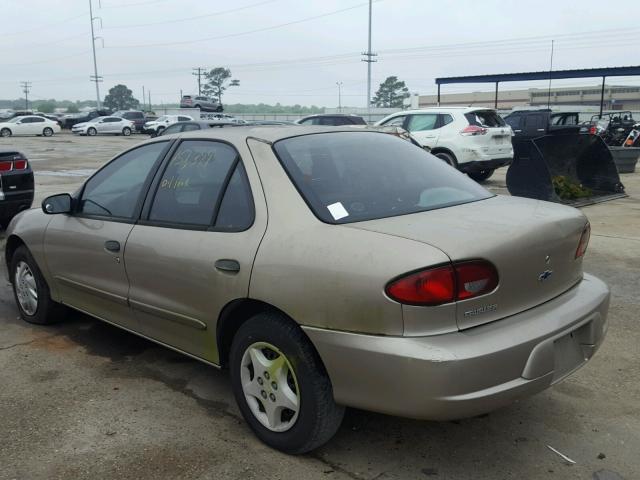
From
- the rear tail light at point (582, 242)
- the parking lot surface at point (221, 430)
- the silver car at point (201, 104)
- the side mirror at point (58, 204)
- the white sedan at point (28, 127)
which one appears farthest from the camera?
the silver car at point (201, 104)

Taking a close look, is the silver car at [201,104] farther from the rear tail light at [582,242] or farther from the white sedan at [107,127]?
the rear tail light at [582,242]

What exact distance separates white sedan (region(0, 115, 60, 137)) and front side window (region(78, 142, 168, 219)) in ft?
134

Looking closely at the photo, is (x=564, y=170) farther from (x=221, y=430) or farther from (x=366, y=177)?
(x=221, y=430)

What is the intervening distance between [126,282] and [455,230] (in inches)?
79.7

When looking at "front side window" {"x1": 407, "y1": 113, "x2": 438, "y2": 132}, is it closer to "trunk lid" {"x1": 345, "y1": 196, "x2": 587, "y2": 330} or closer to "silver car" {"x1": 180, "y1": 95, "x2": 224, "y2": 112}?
"trunk lid" {"x1": 345, "y1": 196, "x2": 587, "y2": 330}

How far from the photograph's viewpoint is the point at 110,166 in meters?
4.16

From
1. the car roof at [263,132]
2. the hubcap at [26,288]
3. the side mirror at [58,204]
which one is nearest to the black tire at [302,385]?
the car roof at [263,132]

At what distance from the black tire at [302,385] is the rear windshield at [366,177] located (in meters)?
0.54

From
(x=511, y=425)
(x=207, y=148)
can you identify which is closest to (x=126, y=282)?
(x=207, y=148)

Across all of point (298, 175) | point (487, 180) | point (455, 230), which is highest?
point (298, 175)

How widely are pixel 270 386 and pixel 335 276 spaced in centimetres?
72

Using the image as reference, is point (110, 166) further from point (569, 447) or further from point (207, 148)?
point (569, 447)

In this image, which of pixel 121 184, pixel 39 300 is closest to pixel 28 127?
pixel 39 300

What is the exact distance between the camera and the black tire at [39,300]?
4.58 m
